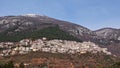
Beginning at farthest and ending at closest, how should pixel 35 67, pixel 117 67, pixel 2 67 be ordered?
pixel 35 67, pixel 2 67, pixel 117 67

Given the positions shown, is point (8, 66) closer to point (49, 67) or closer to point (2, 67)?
point (2, 67)

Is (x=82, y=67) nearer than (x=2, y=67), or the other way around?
(x=2, y=67)

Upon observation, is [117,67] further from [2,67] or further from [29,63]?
[29,63]

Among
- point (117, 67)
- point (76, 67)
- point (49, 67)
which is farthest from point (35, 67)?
point (117, 67)

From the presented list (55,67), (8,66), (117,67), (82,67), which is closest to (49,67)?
(55,67)

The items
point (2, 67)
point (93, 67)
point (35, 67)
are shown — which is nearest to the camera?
point (2, 67)

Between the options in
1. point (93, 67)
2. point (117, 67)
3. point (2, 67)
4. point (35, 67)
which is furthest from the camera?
point (93, 67)

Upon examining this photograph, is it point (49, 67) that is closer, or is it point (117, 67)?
point (117, 67)

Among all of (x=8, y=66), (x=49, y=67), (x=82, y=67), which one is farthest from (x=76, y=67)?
(x=8, y=66)

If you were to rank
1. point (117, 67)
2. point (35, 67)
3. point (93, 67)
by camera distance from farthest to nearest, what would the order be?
point (93, 67) < point (35, 67) < point (117, 67)
